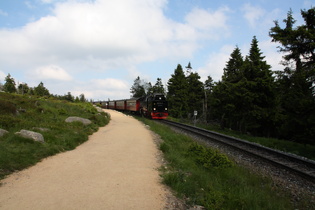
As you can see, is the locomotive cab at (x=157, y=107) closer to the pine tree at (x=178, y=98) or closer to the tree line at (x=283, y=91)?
the tree line at (x=283, y=91)

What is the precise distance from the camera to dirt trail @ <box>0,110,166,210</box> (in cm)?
402

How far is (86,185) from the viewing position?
193 inches

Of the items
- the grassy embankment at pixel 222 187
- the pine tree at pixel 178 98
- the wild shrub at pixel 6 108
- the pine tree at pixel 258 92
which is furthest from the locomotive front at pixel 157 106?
the grassy embankment at pixel 222 187

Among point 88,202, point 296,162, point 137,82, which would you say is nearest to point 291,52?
point 296,162

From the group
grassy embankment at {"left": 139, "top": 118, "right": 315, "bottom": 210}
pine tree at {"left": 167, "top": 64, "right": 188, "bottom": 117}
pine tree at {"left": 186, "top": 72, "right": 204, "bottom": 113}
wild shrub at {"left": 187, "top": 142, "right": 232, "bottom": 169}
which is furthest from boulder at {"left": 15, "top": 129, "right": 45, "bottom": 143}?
pine tree at {"left": 186, "top": 72, "right": 204, "bottom": 113}

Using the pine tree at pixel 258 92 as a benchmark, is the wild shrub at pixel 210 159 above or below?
below

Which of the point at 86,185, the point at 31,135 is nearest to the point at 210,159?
the point at 86,185

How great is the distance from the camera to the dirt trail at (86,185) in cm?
402

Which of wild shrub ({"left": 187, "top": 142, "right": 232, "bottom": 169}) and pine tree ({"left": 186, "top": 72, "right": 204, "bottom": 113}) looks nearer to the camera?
wild shrub ({"left": 187, "top": 142, "right": 232, "bottom": 169})

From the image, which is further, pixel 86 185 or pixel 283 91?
pixel 283 91

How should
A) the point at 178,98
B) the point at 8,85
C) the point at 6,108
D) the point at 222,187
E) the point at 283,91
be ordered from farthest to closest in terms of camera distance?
the point at 8,85 → the point at 178,98 → the point at 283,91 → the point at 6,108 → the point at 222,187

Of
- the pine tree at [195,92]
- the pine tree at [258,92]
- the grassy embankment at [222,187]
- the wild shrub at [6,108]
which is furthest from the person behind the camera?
the pine tree at [195,92]

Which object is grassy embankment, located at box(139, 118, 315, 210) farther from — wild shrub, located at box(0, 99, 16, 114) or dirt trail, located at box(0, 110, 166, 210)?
wild shrub, located at box(0, 99, 16, 114)

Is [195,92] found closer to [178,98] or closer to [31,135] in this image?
[178,98]
